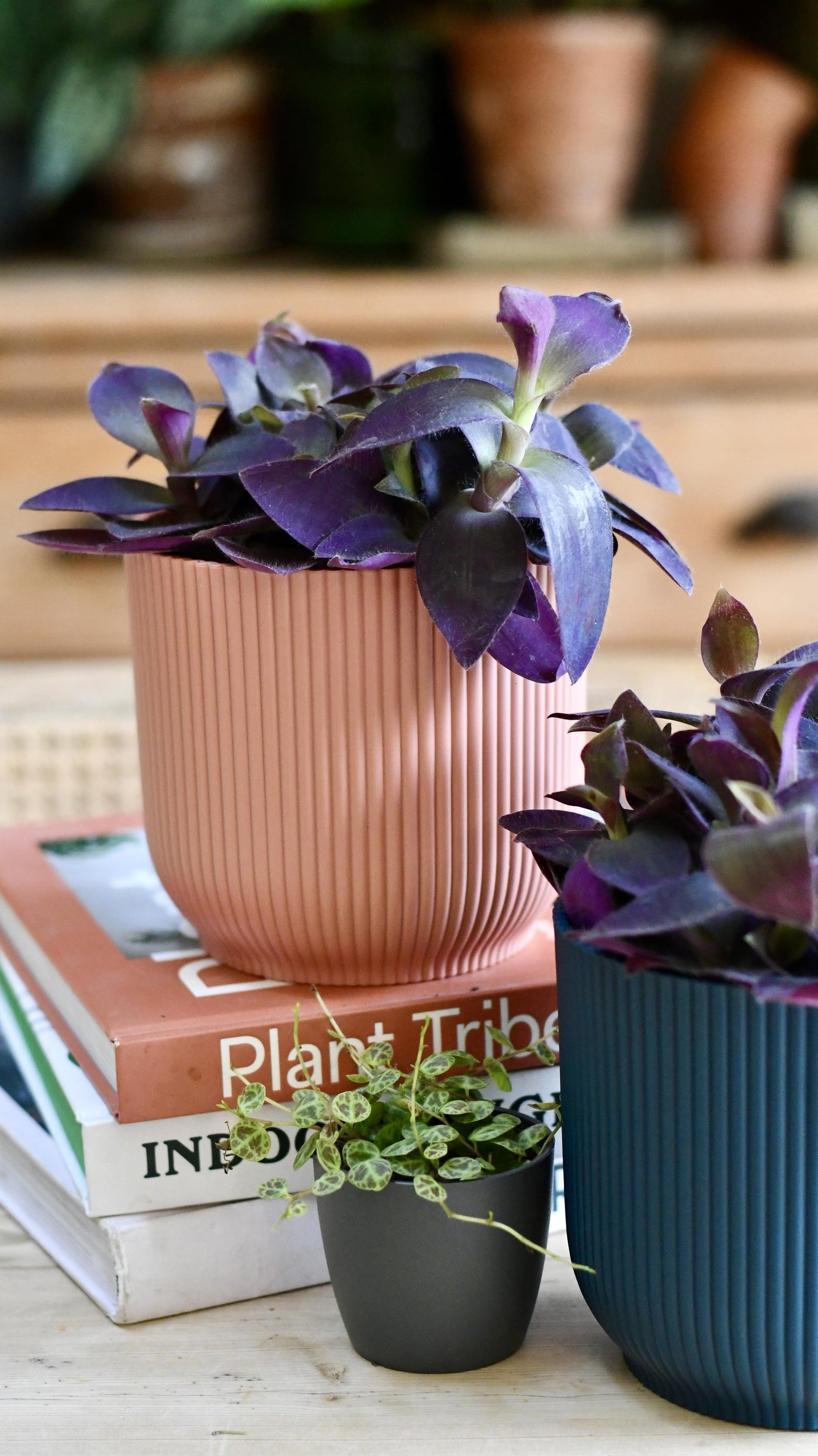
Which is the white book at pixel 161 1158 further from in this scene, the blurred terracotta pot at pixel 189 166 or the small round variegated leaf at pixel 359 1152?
the blurred terracotta pot at pixel 189 166

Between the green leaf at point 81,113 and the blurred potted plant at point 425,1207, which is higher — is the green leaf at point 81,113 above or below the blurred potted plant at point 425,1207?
above

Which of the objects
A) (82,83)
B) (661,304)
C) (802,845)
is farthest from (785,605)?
(802,845)

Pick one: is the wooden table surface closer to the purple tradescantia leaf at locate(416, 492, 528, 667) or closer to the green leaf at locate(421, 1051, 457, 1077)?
the green leaf at locate(421, 1051, 457, 1077)

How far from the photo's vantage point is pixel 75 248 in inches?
62.7

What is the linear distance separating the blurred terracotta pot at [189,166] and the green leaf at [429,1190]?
1.21 metres

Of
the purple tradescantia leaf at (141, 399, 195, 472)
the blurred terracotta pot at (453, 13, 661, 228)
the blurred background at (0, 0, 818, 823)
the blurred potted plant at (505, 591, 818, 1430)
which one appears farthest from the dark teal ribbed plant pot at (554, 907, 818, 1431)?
the blurred terracotta pot at (453, 13, 661, 228)

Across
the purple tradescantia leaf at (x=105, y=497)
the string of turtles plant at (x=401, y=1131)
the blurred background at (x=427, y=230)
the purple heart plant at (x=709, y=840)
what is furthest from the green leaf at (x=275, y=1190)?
the blurred background at (x=427, y=230)

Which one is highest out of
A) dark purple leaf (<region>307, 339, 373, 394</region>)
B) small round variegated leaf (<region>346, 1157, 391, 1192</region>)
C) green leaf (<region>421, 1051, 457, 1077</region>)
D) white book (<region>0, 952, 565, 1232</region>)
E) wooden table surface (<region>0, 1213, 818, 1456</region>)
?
dark purple leaf (<region>307, 339, 373, 394</region>)

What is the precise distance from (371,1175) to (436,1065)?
1.7 inches

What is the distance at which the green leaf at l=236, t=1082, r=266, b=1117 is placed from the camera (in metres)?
0.46

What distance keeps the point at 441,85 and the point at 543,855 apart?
1269 mm

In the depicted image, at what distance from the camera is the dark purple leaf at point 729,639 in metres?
0.45

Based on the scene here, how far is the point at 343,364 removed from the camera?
1.77ft

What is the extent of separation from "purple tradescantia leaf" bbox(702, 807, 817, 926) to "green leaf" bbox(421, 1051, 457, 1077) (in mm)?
136
